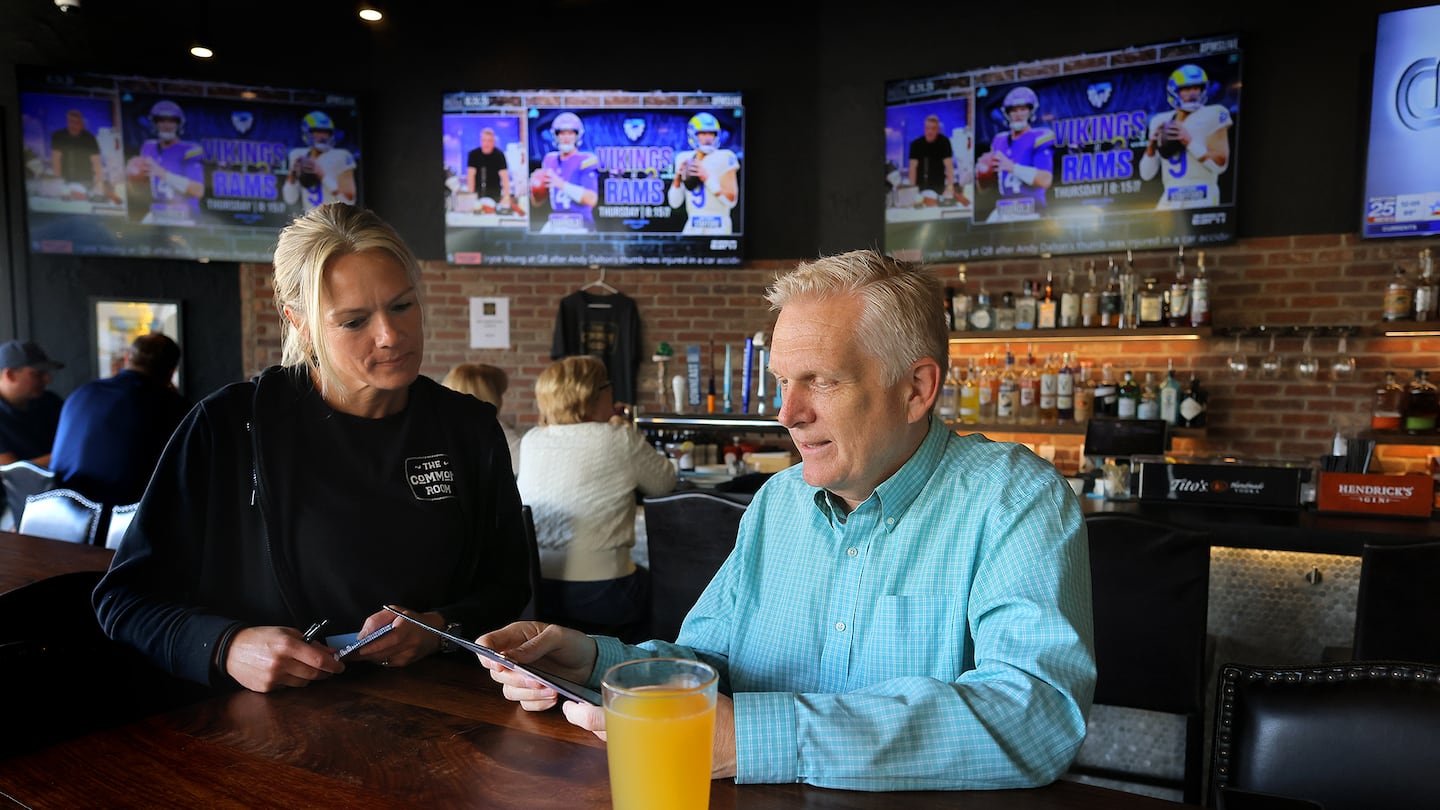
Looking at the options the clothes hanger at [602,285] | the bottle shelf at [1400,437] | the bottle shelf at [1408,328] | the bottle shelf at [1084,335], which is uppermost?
the clothes hanger at [602,285]

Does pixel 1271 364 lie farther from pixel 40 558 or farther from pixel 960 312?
pixel 40 558

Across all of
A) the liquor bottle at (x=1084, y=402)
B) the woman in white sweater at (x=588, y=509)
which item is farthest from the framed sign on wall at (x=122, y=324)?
the liquor bottle at (x=1084, y=402)

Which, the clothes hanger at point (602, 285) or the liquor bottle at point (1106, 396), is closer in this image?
the liquor bottle at point (1106, 396)

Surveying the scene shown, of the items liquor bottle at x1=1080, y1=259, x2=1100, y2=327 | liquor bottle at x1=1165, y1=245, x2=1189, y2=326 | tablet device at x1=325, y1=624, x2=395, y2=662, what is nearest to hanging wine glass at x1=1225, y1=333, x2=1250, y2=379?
liquor bottle at x1=1165, y1=245, x2=1189, y2=326

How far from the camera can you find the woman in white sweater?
328cm

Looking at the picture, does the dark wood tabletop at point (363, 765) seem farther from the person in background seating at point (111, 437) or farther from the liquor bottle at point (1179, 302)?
the liquor bottle at point (1179, 302)

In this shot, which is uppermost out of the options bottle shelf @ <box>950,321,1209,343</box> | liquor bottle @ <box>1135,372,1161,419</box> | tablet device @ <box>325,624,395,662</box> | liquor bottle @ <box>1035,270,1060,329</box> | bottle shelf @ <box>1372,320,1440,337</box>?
liquor bottle @ <box>1035,270,1060,329</box>

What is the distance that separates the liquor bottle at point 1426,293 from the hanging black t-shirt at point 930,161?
2.27 meters

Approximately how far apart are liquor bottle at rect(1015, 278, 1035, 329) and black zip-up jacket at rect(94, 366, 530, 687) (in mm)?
3844

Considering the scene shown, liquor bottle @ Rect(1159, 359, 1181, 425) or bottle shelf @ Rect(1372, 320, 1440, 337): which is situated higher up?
bottle shelf @ Rect(1372, 320, 1440, 337)

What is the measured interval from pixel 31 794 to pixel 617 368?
486cm

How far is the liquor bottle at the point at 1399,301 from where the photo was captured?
4.02 m

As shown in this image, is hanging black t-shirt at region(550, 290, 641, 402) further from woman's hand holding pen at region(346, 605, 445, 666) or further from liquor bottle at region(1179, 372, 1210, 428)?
woman's hand holding pen at region(346, 605, 445, 666)

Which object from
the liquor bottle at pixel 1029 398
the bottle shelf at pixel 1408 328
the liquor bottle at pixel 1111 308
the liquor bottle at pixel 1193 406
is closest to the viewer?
the bottle shelf at pixel 1408 328
